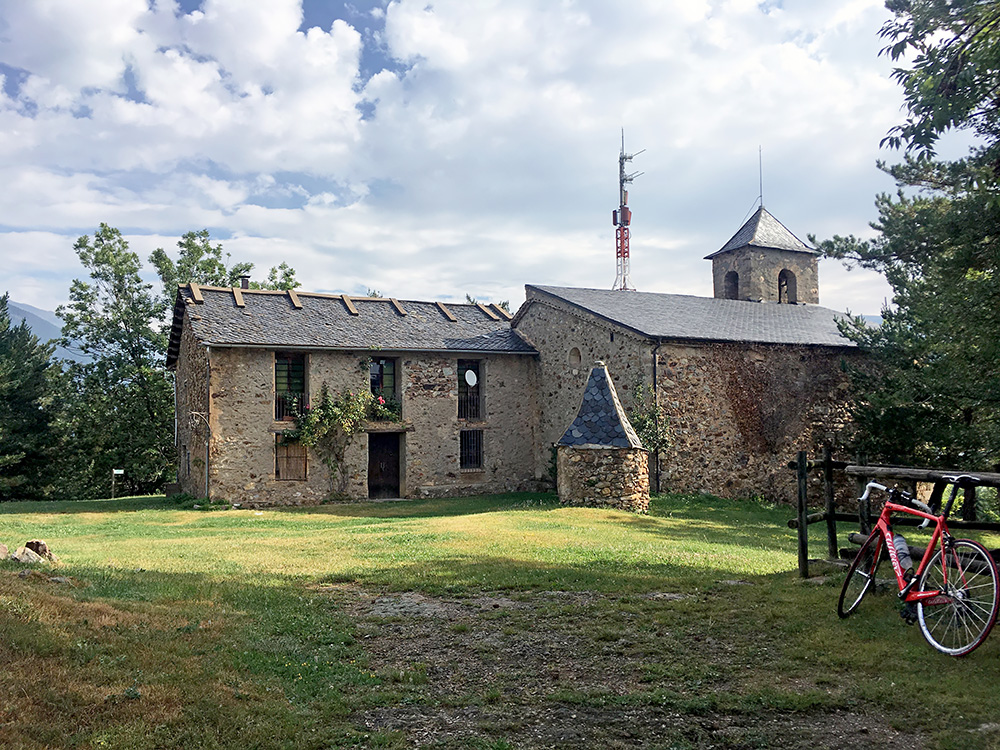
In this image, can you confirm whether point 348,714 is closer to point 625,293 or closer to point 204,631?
point 204,631

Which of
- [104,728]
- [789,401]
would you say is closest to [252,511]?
[789,401]

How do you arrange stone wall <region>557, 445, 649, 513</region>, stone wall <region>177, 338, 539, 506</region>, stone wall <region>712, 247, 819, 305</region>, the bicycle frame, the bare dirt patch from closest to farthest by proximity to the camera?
the bare dirt patch → the bicycle frame → stone wall <region>557, 445, 649, 513</region> → stone wall <region>177, 338, 539, 506</region> → stone wall <region>712, 247, 819, 305</region>

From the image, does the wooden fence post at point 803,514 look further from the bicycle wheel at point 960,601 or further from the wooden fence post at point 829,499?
the bicycle wheel at point 960,601

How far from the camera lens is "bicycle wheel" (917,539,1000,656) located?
16.6 ft

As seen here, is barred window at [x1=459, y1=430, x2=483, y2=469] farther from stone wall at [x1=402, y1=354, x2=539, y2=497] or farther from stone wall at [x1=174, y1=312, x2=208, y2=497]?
stone wall at [x1=174, y1=312, x2=208, y2=497]

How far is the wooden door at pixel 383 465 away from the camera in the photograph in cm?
2338

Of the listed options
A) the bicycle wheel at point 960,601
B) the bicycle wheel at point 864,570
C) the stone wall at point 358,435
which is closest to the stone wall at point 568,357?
the stone wall at point 358,435

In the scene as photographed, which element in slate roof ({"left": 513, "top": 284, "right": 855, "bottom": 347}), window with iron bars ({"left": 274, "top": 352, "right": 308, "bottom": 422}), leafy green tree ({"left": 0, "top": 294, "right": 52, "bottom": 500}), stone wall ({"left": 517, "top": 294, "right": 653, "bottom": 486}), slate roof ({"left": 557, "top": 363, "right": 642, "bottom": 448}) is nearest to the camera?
slate roof ({"left": 557, "top": 363, "right": 642, "bottom": 448})

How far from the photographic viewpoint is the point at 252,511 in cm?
2022

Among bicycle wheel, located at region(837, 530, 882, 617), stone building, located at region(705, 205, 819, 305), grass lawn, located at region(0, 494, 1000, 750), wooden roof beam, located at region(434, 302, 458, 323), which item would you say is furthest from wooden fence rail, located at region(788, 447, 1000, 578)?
stone building, located at region(705, 205, 819, 305)

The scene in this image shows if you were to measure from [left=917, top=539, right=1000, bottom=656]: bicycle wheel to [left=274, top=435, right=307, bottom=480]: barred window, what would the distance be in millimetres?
18887

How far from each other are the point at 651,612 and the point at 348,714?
11.0ft

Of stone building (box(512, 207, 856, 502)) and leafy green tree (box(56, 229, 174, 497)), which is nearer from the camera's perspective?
stone building (box(512, 207, 856, 502))

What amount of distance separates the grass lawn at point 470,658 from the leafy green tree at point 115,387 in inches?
963
